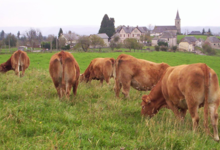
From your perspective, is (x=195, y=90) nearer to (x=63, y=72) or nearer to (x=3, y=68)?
(x=63, y=72)

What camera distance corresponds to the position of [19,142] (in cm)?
424

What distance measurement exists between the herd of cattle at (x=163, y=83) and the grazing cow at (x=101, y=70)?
309cm

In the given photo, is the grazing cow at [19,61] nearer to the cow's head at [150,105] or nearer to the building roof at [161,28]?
the cow's head at [150,105]

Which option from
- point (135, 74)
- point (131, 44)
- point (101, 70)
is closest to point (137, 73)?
point (135, 74)

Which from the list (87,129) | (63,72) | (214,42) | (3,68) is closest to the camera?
(87,129)

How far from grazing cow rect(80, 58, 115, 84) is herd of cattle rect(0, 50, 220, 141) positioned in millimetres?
3085

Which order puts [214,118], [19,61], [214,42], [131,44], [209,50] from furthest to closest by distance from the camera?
[214,42], [209,50], [131,44], [19,61], [214,118]

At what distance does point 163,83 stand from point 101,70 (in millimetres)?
6024

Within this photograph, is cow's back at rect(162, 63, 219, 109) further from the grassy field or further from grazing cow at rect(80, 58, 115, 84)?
grazing cow at rect(80, 58, 115, 84)

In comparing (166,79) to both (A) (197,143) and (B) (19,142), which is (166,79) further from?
(B) (19,142)

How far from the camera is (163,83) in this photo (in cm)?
600

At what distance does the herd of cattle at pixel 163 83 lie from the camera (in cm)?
461

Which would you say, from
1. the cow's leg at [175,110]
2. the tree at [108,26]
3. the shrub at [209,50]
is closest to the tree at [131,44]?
the shrub at [209,50]

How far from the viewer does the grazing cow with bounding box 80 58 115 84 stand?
37.3 ft
